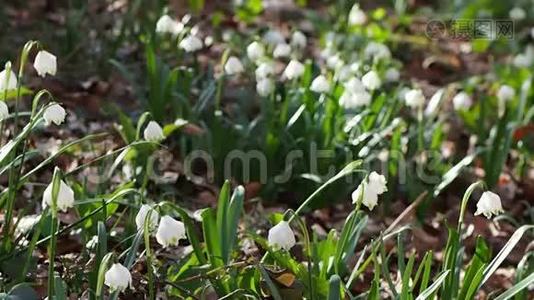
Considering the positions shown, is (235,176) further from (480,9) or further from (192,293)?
(480,9)

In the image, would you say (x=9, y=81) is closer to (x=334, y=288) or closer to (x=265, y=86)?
(x=334, y=288)

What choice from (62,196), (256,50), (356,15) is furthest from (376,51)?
(62,196)

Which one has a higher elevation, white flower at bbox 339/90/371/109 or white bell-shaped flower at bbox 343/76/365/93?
white bell-shaped flower at bbox 343/76/365/93

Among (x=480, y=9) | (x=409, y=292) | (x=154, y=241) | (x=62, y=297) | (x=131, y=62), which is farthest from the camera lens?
(x=480, y=9)

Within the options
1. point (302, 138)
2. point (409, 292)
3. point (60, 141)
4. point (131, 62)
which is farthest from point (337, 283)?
point (131, 62)

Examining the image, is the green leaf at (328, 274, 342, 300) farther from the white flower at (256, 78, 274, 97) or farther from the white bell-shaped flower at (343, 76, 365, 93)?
the white flower at (256, 78, 274, 97)
